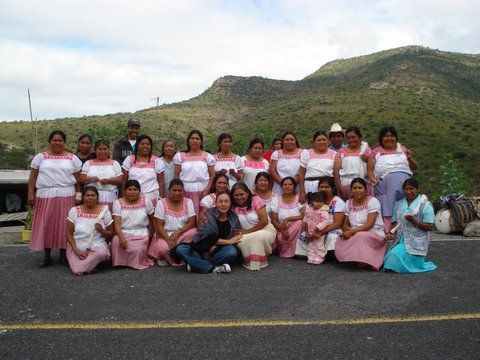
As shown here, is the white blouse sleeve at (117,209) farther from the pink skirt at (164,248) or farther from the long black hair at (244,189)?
the long black hair at (244,189)

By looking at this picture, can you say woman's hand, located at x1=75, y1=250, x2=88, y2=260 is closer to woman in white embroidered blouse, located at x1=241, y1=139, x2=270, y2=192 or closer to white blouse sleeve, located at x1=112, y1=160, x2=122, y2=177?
white blouse sleeve, located at x1=112, y1=160, x2=122, y2=177

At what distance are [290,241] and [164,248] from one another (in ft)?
5.94

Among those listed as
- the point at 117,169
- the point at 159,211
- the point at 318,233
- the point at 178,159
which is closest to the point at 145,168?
the point at 117,169

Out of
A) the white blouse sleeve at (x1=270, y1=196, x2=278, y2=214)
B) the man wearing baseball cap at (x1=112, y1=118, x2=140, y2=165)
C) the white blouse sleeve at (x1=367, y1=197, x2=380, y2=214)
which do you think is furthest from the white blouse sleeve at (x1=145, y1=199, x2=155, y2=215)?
the white blouse sleeve at (x1=367, y1=197, x2=380, y2=214)

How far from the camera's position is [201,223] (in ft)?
21.0

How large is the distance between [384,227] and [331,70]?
67.3 metres

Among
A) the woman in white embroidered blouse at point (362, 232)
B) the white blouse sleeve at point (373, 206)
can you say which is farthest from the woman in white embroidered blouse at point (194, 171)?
the white blouse sleeve at point (373, 206)

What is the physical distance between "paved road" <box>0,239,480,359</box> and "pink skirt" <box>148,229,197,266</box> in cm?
25

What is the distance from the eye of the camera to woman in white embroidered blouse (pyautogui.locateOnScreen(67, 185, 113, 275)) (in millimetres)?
6160

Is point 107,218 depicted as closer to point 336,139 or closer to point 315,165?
point 315,165

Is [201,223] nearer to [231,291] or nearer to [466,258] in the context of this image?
[231,291]

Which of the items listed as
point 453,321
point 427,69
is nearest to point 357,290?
point 453,321

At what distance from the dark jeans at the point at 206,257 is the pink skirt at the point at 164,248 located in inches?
9.3

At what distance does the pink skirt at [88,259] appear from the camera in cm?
604
